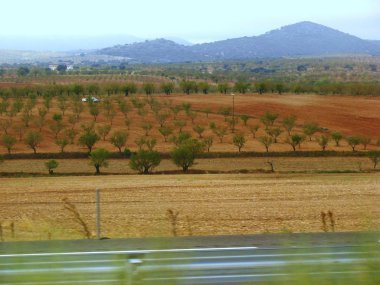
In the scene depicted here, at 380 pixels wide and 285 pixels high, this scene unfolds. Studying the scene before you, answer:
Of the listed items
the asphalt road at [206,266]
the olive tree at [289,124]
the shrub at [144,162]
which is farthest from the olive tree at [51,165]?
the asphalt road at [206,266]

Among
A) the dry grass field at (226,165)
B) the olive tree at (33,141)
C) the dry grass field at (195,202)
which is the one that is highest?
the dry grass field at (195,202)

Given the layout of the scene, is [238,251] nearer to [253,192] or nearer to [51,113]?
[253,192]

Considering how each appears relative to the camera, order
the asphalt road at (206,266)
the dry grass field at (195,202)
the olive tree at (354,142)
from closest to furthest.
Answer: the asphalt road at (206,266)
the dry grass field at (195,202)
the olive tree at (354,142)

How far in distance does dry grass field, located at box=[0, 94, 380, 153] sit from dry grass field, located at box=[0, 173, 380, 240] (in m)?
15.2

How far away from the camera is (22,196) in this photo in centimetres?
3002

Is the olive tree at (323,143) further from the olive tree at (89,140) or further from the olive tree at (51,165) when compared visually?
the olive tree at (51,165)

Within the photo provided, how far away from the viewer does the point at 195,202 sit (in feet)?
90.7

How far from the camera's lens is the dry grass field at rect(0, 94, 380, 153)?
5534cm

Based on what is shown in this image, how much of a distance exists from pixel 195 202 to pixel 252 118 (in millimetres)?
46279

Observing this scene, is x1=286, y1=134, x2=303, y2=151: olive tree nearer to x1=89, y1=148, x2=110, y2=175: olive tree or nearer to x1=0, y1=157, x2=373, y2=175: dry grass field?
x1=0, y1=157, x2=373, y2=175: dry grass field

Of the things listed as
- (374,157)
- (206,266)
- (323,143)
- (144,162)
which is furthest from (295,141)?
(206,266)

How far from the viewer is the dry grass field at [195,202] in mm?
19406

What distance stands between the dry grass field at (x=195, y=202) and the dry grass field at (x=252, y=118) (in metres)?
15.2

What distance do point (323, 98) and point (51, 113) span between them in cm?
4009
